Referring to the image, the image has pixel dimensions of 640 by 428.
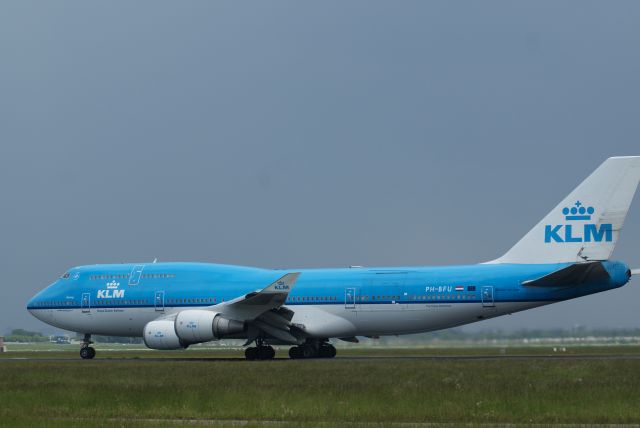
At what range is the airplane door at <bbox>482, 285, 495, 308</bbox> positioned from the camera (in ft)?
132

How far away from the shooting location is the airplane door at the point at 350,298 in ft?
142

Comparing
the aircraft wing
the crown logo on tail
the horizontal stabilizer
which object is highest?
the crown logo on tail

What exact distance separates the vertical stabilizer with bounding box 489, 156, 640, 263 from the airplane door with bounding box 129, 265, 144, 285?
61.4 ft

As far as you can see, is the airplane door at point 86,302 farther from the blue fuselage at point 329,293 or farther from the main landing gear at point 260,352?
the main landing gear at point 260,352

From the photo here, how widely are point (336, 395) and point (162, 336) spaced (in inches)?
829

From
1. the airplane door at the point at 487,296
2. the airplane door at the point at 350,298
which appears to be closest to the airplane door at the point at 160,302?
the airplane door at the point at 350,298

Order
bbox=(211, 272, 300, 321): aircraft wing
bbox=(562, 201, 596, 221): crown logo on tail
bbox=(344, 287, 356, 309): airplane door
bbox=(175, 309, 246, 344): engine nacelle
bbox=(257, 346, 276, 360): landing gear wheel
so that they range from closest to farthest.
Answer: bbox=(562, 201, 596, 221): crown logo on tail < bbox=(211, 272, 300, 321): aircraft wing < bbox=(175, 309, 246, 344): engine nacelle < bbox=(344, 287, 356, 309): airplane door < bbox=(257, 346, 276, 360): landing gear wheel

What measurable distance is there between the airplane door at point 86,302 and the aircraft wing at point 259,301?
27.5 ft

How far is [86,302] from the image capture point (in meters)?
48.8

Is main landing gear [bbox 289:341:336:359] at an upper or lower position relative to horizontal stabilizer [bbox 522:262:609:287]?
lower

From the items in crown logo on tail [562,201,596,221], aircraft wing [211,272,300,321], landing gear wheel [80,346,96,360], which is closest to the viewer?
crown logo on tail [562,201,596,221]

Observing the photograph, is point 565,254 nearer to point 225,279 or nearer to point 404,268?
point 404,268

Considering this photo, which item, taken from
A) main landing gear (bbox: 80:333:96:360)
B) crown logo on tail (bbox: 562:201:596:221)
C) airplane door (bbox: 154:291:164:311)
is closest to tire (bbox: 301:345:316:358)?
airplane door (bbox: 154:291:164:311)

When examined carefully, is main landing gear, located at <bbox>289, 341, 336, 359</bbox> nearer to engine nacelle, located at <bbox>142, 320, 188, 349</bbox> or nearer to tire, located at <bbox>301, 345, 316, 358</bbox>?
tire, located at <bbox>301, 345, 316, 358</bbox>
